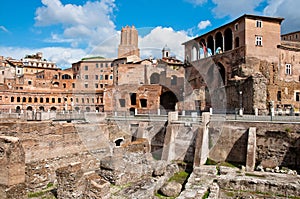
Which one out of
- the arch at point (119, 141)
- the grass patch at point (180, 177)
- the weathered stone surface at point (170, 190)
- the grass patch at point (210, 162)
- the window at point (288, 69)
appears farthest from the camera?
the window at point (288, 69)

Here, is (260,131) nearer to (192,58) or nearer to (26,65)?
(192,58)

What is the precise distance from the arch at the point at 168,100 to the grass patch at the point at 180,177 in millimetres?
21199

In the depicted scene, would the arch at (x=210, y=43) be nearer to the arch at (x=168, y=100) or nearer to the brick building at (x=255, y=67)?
the brick building at (x=255, y=67)

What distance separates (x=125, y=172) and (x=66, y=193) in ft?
11.2

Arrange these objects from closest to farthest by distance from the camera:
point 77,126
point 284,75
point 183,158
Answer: point 77,126 < point 183,158 < point 284,75

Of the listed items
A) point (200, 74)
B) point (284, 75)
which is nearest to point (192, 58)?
point (200, 74)

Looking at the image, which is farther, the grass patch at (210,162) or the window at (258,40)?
the window at (258,40)

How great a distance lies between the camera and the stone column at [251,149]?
16.1 m

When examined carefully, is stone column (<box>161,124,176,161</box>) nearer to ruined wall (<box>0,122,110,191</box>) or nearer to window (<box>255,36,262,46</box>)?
ruined wall (<box>0,122,110,191</box>)

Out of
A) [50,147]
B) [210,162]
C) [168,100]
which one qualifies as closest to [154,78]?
[168,100]

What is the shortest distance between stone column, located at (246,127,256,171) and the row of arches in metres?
18.8

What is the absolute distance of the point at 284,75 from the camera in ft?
101

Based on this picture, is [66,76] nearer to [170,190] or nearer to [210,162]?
[210,162]

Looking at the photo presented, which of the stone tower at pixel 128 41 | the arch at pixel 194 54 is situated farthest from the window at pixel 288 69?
the stone tower at pixel 128 41
